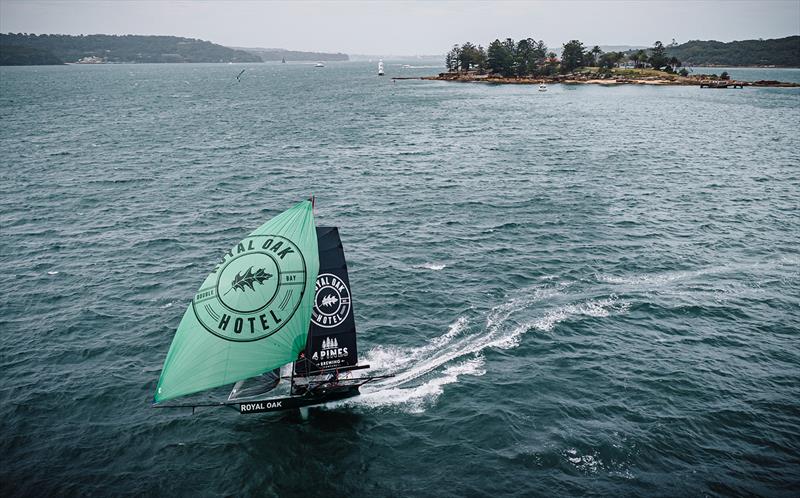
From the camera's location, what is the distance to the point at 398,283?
50.3 metres

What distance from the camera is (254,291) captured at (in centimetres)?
Answer: 2905

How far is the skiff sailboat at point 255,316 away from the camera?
28.4 meters

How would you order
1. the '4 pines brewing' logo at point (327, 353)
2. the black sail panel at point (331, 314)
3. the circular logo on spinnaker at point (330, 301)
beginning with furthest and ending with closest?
the '4 pines brewing' logo at point (327, 353) → the circular logo on spinnaker at point (330, 301) → the black sail panel at point (331, 314)

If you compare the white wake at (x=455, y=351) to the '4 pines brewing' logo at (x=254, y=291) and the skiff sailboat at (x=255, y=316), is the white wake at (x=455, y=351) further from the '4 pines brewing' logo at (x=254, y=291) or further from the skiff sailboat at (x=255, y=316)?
the '4 pines brewing' logo at (x=254, y=291)

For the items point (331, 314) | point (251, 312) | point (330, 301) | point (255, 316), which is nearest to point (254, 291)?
point (251, 312)

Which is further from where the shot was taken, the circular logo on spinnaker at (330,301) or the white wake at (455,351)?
the white wake at (455,351)

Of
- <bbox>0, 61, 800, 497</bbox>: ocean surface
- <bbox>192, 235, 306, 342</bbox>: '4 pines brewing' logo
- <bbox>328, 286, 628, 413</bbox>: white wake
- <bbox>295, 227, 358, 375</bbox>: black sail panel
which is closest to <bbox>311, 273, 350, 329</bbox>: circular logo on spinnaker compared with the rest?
<bbox>295, 227, 358, 375</bbox>: black sail panel

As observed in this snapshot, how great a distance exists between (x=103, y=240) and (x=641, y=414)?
5680cm

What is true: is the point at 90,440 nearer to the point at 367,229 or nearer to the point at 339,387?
the point at 339,387

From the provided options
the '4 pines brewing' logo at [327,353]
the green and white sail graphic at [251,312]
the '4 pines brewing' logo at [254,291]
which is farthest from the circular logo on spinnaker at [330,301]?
the '4 pines brewing' logo at [254,291]

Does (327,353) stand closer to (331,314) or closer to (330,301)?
(331,314)

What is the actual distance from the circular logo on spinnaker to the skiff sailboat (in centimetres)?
133

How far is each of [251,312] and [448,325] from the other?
18.2 metres

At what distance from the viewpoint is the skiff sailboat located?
2841cm
